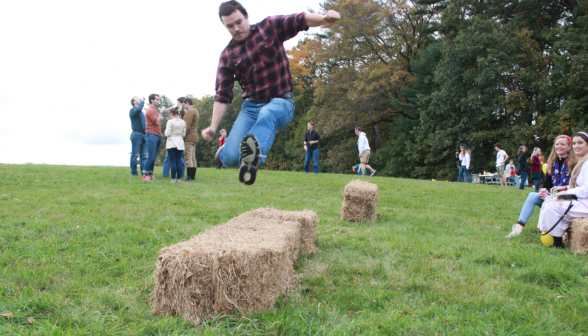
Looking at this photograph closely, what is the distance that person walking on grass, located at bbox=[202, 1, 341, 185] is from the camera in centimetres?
392

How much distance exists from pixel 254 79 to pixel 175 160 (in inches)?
273

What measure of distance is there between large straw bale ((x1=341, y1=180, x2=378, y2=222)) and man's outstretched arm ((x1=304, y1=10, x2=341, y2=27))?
133 inches

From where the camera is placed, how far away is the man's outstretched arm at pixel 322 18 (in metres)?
3.66

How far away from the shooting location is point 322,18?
12.5ft

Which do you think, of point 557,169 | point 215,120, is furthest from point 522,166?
point 215,120

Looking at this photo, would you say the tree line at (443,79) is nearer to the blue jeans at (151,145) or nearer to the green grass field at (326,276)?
the blue jeans at (151,145)

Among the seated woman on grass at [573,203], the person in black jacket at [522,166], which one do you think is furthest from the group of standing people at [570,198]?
the person in black jacket at [522,166]

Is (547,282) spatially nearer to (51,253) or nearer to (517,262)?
(517,262)

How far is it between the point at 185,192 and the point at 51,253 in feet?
15.7

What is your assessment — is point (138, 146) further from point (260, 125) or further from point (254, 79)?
point (260, 125)

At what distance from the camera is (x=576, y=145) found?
526cm

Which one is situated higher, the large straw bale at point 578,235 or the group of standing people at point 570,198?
the group of standing people at point 570,198

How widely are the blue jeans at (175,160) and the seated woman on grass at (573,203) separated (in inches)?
340

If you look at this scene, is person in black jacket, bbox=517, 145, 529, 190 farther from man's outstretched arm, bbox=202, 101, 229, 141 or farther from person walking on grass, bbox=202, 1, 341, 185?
man's outstretched arm, bbox=202, 101, 229, 141
